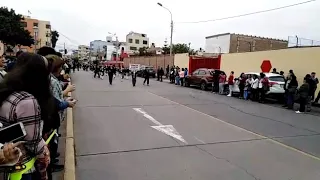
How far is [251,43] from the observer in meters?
51.5

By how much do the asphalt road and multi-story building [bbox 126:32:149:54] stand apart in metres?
109

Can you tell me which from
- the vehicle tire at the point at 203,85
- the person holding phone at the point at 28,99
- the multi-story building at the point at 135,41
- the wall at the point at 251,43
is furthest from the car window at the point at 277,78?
the multi-story building at the point at 135,41

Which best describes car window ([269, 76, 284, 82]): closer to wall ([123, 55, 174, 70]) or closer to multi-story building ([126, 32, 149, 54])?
wall ([123, 55, 174, 70])

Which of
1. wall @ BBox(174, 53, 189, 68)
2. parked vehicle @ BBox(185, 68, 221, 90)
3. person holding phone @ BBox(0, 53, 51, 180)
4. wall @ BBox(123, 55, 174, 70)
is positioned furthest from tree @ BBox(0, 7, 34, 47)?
person holding phone @ BBox(0, 53, 51, 180)

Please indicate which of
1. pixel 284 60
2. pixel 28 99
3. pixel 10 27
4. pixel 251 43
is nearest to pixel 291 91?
pixel 284 60

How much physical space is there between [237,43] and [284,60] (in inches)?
1217

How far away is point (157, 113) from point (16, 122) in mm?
8730

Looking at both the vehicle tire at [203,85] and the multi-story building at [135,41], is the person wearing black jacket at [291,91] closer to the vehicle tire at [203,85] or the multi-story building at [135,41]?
the vehicle tire at [203,85]

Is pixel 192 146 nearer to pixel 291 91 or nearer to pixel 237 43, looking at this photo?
pixel 291 91

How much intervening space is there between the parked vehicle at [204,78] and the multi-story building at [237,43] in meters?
24.4

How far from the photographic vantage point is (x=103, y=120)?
9.13m

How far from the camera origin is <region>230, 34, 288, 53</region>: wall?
48581 millimetres

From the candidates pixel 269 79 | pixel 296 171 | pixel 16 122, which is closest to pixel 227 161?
pixel 296 171

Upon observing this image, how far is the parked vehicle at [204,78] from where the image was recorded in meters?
21.8
